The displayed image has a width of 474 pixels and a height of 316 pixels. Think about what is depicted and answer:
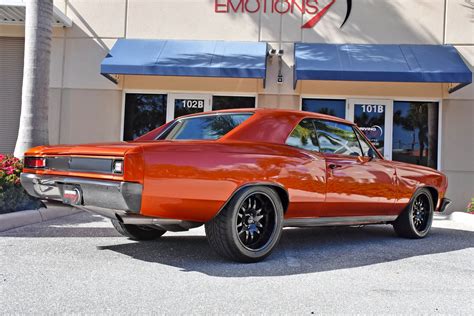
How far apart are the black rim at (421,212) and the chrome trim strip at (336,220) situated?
1.68ft

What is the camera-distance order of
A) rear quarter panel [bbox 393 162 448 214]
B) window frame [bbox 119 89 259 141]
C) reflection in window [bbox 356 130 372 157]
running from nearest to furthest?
reflection in window [bbox 356 130 372 157]
rear quarter panel [bbox 393 162 448 214]
window frame [bbox 119 89 259 141]

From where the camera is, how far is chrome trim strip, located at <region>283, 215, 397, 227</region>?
430 cm

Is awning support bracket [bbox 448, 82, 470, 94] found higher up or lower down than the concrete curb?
higher up

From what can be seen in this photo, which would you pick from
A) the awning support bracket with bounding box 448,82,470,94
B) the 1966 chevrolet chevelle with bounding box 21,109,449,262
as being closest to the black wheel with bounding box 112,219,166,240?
the 1966 chevrolet chevelle with bounding box 21,109,449,262

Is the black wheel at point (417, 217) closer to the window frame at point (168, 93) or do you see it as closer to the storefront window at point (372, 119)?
the storefront window at point (372, 119)

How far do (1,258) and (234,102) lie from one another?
6.84 metres

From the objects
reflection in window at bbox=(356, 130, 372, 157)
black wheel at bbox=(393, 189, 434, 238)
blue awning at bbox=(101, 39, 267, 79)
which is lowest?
black wheel at bbox=(393, 189, 434, 238)

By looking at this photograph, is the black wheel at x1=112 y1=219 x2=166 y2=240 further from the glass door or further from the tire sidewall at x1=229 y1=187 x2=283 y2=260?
the glass door

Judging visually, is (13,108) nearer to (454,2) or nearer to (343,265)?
(343,265)

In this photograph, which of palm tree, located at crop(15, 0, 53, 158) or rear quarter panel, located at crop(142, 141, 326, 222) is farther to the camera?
palm tree, located at crop(15, 0, 53, 158)

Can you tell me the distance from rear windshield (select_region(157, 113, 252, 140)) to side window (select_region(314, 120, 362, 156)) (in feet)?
2.86

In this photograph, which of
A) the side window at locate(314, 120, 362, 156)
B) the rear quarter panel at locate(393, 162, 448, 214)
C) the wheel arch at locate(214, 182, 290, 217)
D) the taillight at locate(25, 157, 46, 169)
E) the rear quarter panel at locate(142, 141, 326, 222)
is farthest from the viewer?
the rear quarter panel at locate(393, 162, 448, 214)

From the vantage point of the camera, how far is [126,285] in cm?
332

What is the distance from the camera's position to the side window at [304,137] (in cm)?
435
